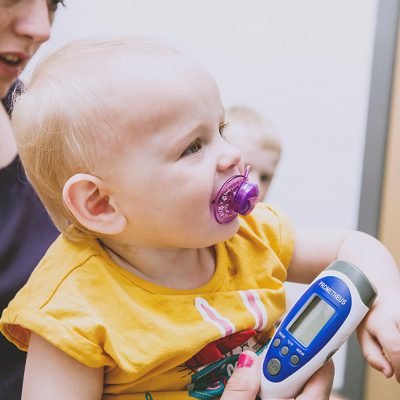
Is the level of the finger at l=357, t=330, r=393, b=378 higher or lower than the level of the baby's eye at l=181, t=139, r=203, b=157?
lower

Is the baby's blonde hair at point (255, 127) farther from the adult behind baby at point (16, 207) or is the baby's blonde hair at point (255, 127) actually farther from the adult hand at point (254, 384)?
the adult hand at point (254, 384)

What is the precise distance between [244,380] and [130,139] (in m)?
0.32

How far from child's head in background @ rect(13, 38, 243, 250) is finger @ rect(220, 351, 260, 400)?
0.51ft

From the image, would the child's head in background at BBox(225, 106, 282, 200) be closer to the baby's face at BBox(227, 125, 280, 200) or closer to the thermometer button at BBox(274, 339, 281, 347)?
the baby's face at BBox(227, 125, 280, 200)

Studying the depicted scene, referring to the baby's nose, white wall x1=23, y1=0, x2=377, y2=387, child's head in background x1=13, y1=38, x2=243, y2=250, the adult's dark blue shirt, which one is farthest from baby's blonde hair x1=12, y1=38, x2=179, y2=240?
white wall x1=23, y1=0, x2=377, y2=387

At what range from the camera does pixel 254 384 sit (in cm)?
62

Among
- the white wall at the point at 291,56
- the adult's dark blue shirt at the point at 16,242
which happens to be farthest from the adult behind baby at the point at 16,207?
the white wall at the point at 291,56

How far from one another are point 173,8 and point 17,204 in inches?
41.7

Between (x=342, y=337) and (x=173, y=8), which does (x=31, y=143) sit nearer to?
(x=342, y=337)

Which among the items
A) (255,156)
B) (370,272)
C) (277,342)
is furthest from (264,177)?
(277,342)

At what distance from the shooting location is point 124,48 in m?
0.61

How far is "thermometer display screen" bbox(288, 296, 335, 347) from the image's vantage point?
586 mm

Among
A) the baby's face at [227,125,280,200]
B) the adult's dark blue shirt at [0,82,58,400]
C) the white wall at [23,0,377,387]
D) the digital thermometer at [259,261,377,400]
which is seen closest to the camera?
the digital thermometer at [259,261,377,400]

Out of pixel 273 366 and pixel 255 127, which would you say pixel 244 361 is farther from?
pixel 255 127
